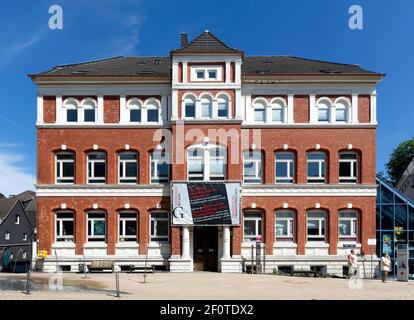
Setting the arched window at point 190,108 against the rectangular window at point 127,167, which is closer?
the arched window at point 190,108

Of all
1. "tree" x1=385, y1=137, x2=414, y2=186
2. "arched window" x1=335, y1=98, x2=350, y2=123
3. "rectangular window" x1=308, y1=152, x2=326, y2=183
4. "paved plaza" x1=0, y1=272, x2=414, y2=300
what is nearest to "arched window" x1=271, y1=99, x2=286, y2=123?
"rectangular window" x1=308, y1=152, x2=326, y2=183

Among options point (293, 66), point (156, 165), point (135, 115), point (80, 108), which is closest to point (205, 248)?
point (156, 165)

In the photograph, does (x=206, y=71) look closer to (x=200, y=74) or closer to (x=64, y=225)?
(x=200, y=74)

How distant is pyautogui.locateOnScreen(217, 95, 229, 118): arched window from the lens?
96.5ft

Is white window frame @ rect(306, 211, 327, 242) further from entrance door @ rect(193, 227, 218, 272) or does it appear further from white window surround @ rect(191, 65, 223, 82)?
white window surround @ rect(191, 65, 223, 82)

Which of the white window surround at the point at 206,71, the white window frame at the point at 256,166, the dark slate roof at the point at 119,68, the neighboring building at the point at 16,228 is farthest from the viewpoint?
the neighboring building at the point at 16,228

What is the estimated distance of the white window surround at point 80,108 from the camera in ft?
98.4

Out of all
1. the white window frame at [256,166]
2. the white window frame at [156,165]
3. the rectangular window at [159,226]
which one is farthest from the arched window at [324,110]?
the rectangular window at [159,226]

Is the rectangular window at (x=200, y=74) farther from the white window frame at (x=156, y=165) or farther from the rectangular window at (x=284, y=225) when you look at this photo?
the rectangular window at (x=284, y=225)

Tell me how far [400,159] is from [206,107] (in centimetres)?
3697

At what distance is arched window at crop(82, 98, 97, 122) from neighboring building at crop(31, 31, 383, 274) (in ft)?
0.20

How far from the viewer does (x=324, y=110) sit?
30.2m

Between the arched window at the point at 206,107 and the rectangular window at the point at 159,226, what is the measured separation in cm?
596

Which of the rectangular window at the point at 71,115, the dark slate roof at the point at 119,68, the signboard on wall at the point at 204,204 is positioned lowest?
the signboard on wall at the point at 204,204
